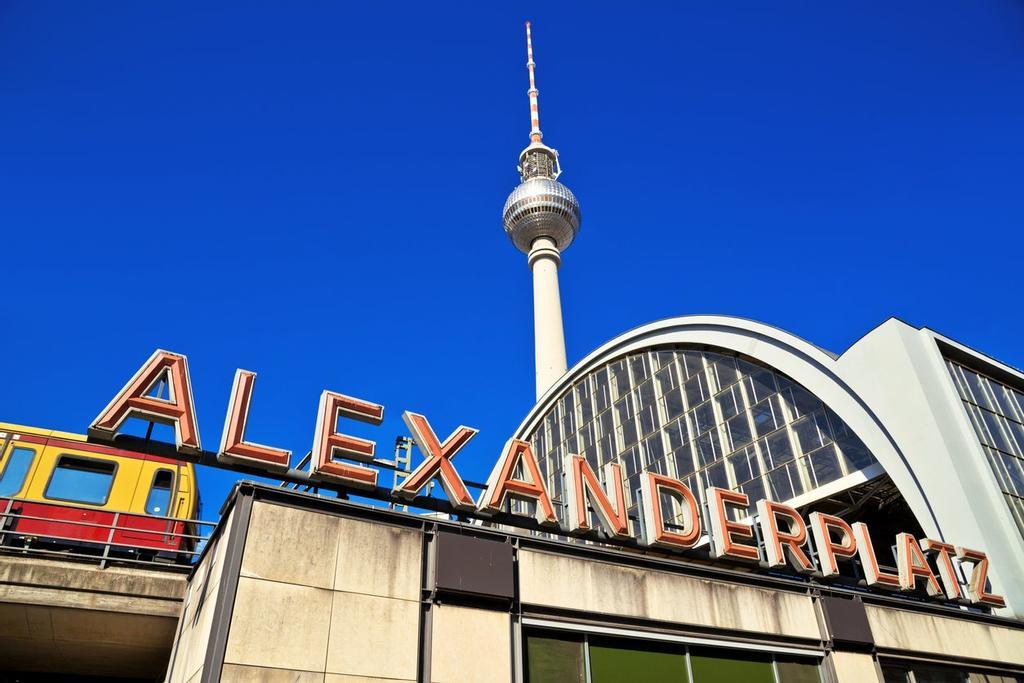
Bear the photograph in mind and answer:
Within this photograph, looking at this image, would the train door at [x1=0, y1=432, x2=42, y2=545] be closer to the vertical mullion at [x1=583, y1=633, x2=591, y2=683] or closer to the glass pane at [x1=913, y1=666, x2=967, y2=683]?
the vertical mullion at [x1=583, y1=633, x2=591, y2=683]

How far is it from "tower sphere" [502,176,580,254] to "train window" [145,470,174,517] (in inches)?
2906

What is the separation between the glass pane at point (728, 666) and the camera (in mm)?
15930

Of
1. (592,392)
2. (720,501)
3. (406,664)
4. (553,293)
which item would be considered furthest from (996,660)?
(553,293)

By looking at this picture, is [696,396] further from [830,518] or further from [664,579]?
[664,579]

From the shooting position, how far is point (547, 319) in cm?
7712

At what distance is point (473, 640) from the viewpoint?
13.7 metres

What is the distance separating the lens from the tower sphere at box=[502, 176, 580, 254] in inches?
3570

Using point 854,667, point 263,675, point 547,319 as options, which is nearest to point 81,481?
point 263,675

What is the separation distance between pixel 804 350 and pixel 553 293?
164ft

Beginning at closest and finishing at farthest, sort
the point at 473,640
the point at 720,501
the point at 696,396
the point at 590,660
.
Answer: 1. the point at 473,640
2. the point at 590,660
3. the point at 720,501
4. the point at 696,396

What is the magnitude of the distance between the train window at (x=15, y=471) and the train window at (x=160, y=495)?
3.00 metres

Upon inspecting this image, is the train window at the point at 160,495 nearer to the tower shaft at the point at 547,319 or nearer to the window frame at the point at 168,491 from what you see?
the window frame at the point at 168,491

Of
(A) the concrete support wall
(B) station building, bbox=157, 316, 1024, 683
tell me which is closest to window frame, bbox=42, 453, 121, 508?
(A) the concrete support wall

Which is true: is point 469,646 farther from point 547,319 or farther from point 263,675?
point 547,319
